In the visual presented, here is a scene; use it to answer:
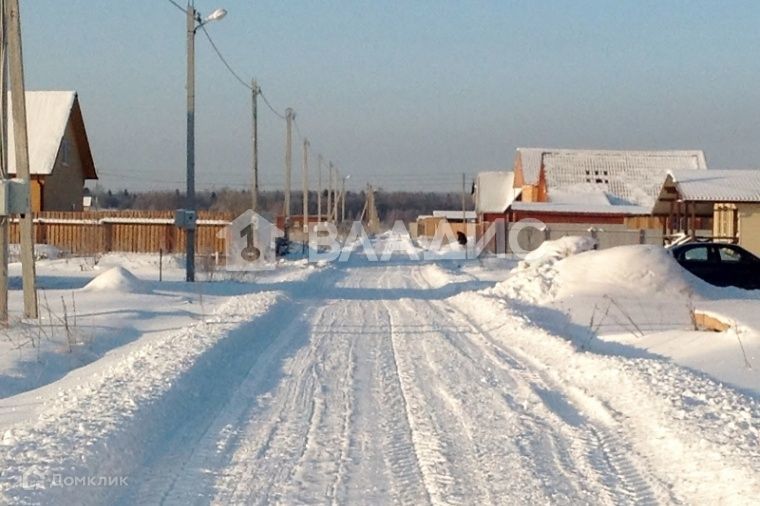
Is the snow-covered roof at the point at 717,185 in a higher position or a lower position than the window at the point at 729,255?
higher

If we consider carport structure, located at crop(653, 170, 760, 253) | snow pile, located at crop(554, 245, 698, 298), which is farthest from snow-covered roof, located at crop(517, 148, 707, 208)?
snow pile, located at crop(554, 245, 698, 298)

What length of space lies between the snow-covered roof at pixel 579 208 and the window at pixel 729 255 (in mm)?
29183

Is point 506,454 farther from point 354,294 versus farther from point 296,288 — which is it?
point 296,288

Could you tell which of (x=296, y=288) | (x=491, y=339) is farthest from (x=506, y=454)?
(x=296, y=288)

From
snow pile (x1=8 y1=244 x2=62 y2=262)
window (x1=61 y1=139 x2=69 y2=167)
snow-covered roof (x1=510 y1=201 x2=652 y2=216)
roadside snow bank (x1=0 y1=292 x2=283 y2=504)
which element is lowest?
snow pile (x1=8 y1=244 x2=62 y2=262)

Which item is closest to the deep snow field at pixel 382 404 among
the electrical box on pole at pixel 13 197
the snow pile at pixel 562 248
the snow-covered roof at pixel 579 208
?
the electrical box on pole at pixel 13 197

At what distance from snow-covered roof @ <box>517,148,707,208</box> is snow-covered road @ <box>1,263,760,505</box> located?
5332 centimetres

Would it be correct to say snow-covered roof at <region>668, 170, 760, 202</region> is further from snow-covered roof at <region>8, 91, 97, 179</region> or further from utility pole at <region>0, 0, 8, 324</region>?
snow-covered roof at <region>8, 91, 97, 179</region>

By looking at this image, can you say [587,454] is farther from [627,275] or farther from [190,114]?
[190,114]

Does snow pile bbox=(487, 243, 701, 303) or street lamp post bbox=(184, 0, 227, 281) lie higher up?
street lamp post bbox=(184, 0, 227, 281)

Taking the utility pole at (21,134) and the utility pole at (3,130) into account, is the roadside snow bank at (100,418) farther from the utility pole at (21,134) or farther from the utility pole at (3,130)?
the utility pole at (21,134)

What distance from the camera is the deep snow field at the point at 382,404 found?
714 cm

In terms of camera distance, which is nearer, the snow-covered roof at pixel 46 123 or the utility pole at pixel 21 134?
the utility pole at pixel 21 134

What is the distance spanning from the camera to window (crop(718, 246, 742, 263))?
2675 cm
